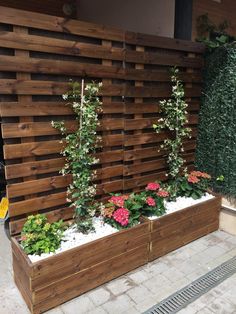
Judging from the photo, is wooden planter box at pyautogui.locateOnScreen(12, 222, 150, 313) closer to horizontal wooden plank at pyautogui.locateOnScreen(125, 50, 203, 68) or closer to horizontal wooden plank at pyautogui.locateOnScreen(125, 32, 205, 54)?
horizontal wooden plank at pyautogui.locateOnScreen(125, 50, 203, 68)

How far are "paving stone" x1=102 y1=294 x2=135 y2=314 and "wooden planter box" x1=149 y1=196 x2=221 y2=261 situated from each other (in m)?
0.57

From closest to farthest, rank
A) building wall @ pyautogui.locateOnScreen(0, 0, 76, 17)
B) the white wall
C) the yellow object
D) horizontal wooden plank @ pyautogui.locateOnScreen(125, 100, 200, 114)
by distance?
horizontal wooden plank @ pyautogui.locateOnScreen(125, 100, 200, 114) < the yellow object < the white wall < building wall @ pyautogui.locateOnScreen(0, 0, 76, 17)

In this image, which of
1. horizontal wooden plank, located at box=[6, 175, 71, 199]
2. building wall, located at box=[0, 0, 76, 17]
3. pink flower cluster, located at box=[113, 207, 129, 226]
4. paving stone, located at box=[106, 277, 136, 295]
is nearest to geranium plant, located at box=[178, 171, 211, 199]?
pink flower cluster, located at box=[113, 207, 129, 226]

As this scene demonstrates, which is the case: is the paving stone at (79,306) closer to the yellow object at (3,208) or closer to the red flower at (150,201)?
the red flower at (150,201)

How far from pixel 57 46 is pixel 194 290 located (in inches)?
90.7

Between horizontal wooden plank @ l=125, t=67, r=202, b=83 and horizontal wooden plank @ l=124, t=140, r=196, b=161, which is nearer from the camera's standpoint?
horizontal wooden plank @ l=125, t=67, r=202, b=83

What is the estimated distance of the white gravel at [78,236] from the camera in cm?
219

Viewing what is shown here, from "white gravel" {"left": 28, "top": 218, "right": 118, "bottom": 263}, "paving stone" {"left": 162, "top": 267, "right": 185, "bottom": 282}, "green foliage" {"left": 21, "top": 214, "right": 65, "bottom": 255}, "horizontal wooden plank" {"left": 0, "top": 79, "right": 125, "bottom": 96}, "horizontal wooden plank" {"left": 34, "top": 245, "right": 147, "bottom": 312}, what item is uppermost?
"horizontal wooden plank" {"left": 0, "top": 79, "right": 125, "bottom": 96}

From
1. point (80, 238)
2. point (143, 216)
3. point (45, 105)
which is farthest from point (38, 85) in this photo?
point (143, 216)

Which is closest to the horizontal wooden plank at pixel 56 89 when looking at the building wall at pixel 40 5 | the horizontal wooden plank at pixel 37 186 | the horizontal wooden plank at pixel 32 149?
the horizontal wooden plank at pixel 32 149

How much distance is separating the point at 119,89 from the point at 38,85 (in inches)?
32.3

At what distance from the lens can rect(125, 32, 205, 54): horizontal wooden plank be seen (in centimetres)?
275

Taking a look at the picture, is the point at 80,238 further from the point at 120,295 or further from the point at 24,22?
the point at 24,22

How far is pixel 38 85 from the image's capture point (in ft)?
7.35
